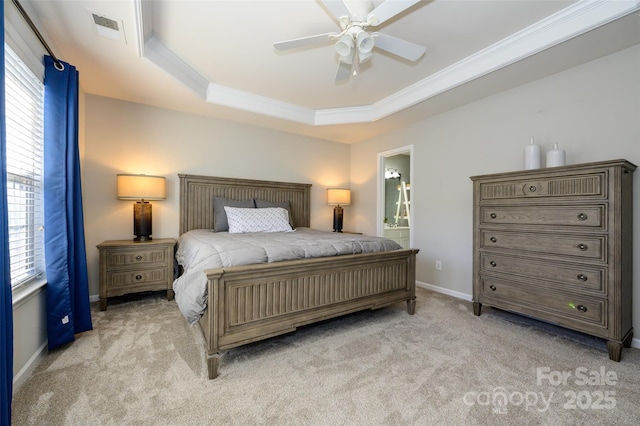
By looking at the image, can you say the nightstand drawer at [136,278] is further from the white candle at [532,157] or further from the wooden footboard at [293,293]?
the white candle at [532,157]

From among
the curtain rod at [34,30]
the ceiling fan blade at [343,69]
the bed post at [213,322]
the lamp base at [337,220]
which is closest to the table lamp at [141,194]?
the curtain rod at [34,30]

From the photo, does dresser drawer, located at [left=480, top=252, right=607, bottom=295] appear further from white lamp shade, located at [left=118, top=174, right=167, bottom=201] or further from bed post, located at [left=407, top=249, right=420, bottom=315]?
white lamp shade, located at [left=118, top=174, right=167, bottom=201]

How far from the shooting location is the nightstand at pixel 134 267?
9.07 feet

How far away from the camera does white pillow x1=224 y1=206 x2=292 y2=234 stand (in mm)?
3252

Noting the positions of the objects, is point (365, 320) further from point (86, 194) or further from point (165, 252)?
point (86, 194)

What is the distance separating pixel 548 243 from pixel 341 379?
6.69 feet

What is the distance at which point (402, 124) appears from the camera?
4.07m

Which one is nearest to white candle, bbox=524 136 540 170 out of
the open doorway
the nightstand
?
the open doorway

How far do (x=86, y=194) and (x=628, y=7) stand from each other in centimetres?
512

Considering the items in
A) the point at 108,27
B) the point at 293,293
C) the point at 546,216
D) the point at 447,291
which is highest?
the point at 108,27

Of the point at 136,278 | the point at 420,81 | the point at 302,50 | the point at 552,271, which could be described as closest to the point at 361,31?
the point at 302,50

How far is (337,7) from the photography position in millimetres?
1756

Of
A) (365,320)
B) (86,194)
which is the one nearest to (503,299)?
(365,320)

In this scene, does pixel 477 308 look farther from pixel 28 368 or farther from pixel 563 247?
pixel 28 368
